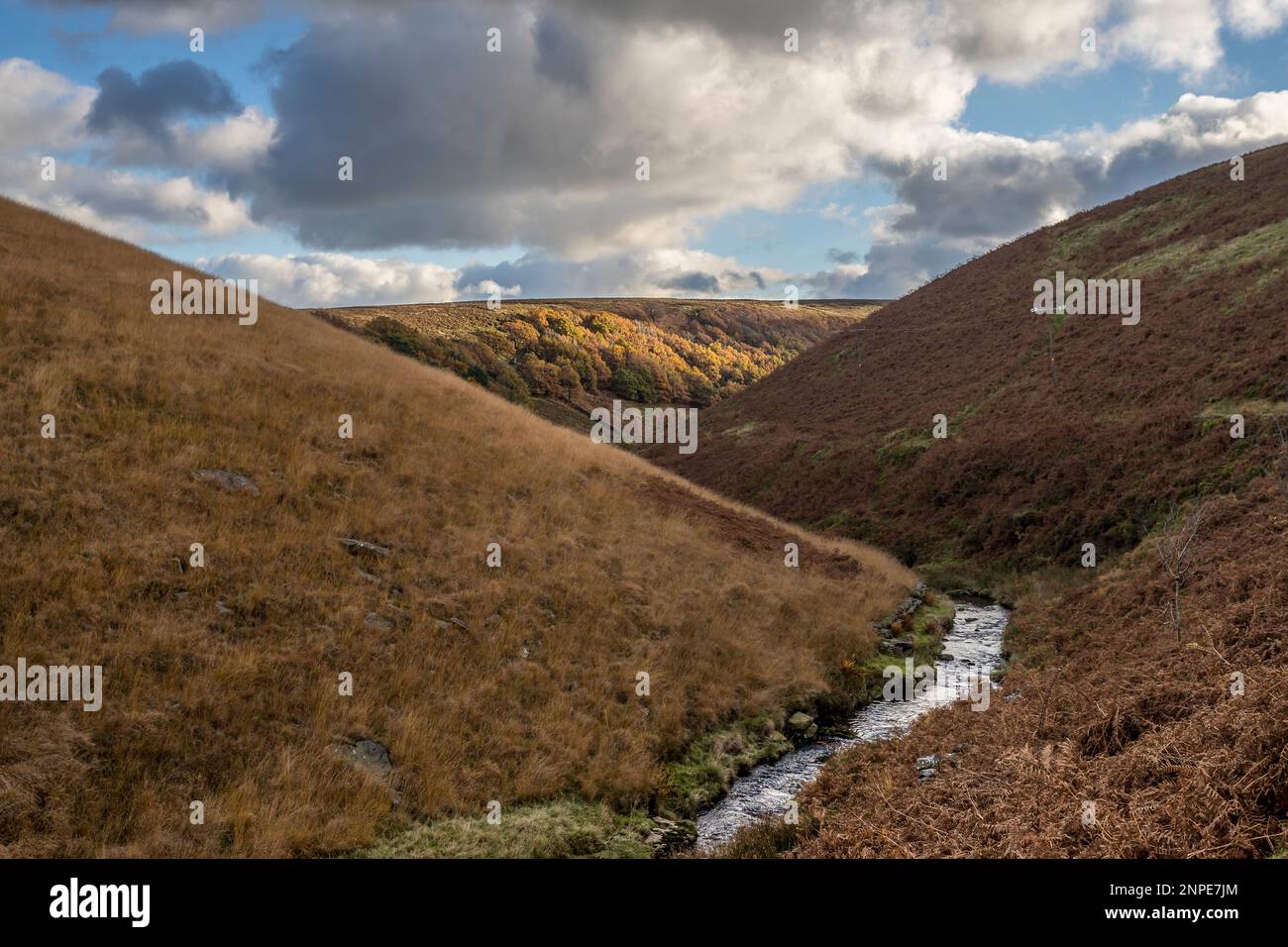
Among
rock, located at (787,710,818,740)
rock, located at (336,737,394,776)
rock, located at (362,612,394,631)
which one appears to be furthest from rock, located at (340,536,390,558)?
rock, located at (787,710,818,740)

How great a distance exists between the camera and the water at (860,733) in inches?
427

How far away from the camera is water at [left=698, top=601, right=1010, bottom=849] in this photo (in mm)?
10836

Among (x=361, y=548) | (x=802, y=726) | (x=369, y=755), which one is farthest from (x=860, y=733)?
(x=361, y=548)

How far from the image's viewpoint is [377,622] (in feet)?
39.7

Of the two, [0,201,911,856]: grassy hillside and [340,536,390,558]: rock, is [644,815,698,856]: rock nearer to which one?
[0,201,911,856]: grassy hillside

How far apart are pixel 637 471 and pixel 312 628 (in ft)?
51.5

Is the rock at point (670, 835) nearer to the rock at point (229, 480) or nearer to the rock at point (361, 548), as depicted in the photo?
the rock at point (361, 548)


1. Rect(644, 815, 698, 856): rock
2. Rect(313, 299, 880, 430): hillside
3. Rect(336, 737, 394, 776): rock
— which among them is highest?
Rect(313, 299, 880, 430): hillside

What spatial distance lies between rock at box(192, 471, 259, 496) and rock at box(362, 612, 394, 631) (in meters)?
3.94

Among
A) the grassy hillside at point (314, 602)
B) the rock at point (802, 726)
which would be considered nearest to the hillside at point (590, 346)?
the grassy hillside at point (314, 602)

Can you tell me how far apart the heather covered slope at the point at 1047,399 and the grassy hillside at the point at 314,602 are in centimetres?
920
